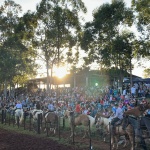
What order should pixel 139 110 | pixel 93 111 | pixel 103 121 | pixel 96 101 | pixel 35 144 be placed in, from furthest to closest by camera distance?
1. pixel 96 101
2. pixel 93 111
3. pixel 103 121
4. pixel 35 144
5. pixel 139 110

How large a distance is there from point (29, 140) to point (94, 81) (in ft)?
126

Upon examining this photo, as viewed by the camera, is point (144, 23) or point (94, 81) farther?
point (94, 81)

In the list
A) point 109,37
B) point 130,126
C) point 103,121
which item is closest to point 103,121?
point 103,121

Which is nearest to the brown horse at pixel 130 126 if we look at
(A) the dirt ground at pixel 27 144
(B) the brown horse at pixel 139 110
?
(B) the brown horse at pixel 139 110

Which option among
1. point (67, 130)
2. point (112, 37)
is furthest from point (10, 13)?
point (67, 130)

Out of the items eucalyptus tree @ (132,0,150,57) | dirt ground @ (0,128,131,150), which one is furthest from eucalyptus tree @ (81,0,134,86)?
dirt ground @ (0,128,131,150)

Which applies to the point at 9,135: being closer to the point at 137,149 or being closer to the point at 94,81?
the point at 137,149

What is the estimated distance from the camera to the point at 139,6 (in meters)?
30.2

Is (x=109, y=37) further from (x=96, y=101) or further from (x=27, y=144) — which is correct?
(x=27, y=144)

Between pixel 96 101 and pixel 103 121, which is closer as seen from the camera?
pixel 103 121

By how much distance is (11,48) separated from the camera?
1671 inches

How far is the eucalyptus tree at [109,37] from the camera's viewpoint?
33.6 m

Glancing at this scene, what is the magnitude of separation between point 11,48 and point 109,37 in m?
16.1

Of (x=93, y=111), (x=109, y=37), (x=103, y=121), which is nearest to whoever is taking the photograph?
(x=103, y=121)
